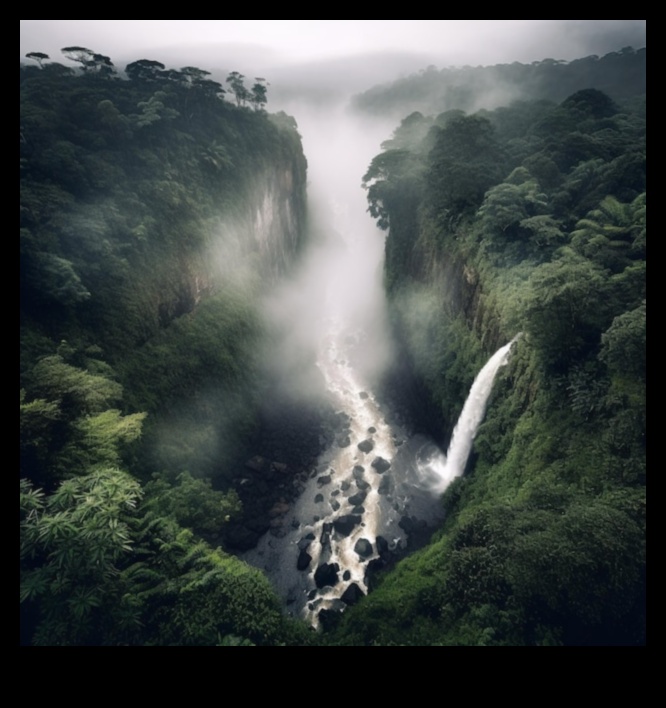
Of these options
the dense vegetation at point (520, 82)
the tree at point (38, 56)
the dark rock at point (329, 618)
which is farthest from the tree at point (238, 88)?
the dark rock at point (329, 618)

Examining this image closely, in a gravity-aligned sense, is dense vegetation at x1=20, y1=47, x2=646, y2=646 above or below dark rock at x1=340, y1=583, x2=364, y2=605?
above

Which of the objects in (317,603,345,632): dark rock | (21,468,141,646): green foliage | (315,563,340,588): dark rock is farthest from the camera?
(315,563,340,588): dark rock

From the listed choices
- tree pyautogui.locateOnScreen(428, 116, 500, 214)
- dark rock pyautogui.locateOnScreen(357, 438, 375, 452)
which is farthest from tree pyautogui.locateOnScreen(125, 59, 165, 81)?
dark rock pyautogui.locateOnScreen(357, 438, 375, 452)

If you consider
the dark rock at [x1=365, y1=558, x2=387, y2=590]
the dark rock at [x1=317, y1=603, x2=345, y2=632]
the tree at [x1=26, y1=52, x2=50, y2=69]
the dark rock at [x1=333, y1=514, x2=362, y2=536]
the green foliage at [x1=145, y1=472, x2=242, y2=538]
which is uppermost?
the tree at [x1=26, y1=52, x2=50, y2=69]

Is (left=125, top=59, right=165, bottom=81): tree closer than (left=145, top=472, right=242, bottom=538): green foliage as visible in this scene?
No

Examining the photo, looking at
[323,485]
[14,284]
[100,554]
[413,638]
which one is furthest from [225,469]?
[14,284]

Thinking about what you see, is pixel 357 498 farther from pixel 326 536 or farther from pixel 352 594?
pixel 352 594

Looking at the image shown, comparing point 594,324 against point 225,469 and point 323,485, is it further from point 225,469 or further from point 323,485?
point 225,469

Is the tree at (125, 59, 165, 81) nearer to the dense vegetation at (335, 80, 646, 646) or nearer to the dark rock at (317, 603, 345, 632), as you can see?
the dense vegetation at (335, 80, 646, 646)
